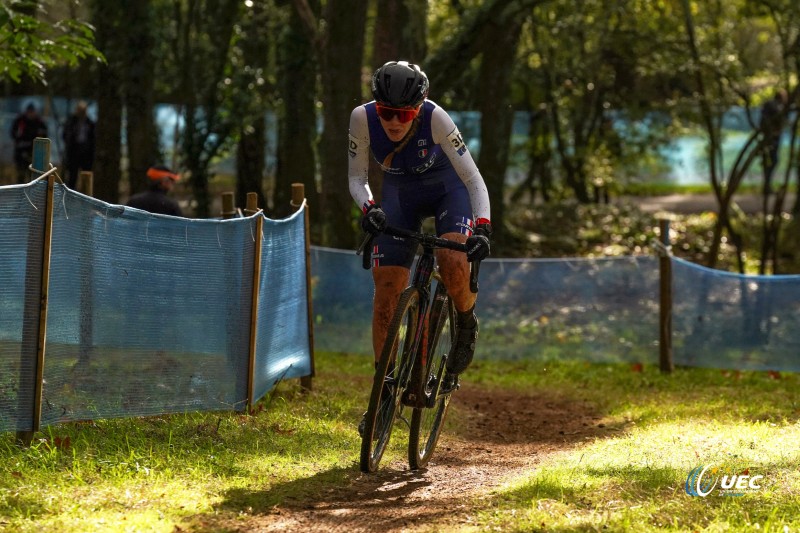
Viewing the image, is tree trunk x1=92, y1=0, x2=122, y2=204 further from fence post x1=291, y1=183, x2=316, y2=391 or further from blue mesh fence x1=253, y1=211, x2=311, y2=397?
blue mesh fence x1=253, y1=211, x2=311, y2=397

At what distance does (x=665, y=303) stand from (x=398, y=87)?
778 cm

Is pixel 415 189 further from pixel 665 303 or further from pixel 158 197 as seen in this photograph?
pixel 665 303

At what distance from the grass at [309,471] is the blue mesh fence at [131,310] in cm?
26

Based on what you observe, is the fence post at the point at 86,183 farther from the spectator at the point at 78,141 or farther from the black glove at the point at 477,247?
the spectator at the point at 78,141

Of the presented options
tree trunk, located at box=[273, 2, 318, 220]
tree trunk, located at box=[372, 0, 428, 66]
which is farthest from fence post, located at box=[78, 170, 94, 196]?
tree trunk, located at box=[273, 2, 318, 220]

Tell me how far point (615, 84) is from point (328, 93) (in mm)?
13352

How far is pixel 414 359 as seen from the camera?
762 centimetres

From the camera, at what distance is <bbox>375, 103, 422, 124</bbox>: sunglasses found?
7.40 meters

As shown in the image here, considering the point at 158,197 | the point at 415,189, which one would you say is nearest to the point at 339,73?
the point at 158,197

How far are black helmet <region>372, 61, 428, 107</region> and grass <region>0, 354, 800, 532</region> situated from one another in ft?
7.81

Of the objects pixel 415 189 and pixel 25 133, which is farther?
pixel 25 133

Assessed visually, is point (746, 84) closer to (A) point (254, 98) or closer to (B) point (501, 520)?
(A) point (254, 98)

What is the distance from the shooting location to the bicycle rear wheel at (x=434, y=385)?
25.6 feet

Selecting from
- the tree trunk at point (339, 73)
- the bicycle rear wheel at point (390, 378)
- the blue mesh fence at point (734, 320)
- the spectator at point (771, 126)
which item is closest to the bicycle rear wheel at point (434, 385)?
the bicycle rear wheel at point (390, 378)
